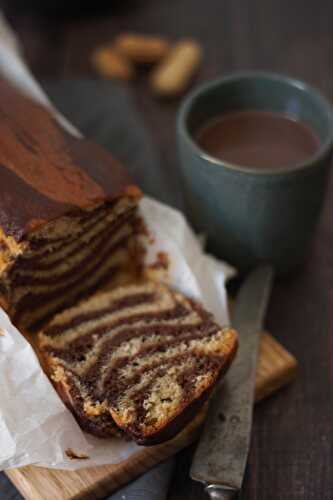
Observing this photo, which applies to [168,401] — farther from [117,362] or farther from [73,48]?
[73,48]

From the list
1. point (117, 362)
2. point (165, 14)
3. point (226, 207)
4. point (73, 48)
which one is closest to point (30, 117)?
point (226, 207)

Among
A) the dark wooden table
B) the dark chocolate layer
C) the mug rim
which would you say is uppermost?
the dark chocolate layer

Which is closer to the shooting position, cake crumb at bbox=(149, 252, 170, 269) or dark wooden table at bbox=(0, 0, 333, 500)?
dark wooden table at bbox=(0, 0, 333, 500)

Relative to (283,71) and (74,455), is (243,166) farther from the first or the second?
(283,71)

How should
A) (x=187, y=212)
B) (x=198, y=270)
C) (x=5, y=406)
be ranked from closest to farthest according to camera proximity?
(x=5, y=406) < (x=198, y=270) < (x=187, y=212)

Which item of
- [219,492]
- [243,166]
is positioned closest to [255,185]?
[243,166]

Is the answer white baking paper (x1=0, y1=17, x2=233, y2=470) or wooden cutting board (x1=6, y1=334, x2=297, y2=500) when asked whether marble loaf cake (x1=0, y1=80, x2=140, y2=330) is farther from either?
wooden cutting board (x1=6, y1=334, x2=297, y2=500)

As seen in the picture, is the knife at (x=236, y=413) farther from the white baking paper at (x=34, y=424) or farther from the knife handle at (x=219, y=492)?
the white baking paper at (x=34, y=424)

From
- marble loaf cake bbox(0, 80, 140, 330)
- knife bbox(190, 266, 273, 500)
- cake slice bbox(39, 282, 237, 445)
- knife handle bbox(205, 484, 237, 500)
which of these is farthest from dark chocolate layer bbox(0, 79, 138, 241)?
knife handle bbox(205, 484, 237, 500)
